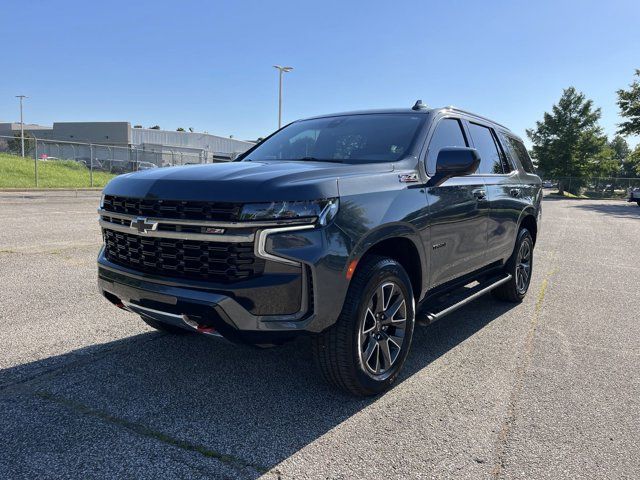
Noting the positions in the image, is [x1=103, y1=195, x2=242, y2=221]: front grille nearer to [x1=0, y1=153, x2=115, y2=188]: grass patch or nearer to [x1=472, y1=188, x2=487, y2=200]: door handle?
[x1=472, y1=188, x2=487, y2=200]: door handle

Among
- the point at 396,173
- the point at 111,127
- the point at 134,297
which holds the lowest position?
the point at 134,297

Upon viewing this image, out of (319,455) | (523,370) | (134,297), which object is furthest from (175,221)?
(523,370)

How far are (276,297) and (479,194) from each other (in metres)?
2.51

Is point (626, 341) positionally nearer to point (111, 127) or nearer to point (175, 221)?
point (175, 221)

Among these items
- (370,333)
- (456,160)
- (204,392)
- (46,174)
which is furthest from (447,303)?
(46,174)

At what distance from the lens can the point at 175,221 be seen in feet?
9.14

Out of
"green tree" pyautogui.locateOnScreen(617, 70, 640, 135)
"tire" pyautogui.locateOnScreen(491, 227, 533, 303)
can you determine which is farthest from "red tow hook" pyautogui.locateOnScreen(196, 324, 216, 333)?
"green tree" pyautogui.locateOnScreen(617, 70, 640, 135)

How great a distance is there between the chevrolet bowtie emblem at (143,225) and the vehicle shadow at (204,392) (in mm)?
794

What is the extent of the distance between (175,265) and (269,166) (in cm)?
90

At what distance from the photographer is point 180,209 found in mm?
2797

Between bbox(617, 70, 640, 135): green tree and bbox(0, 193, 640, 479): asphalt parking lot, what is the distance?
140 ft

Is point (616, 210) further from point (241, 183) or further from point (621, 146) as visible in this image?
point (621, 146)

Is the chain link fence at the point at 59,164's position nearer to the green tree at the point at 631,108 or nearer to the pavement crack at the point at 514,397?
the pavement crack at the point at 514,397

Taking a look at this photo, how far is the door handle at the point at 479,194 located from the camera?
4346 mm
